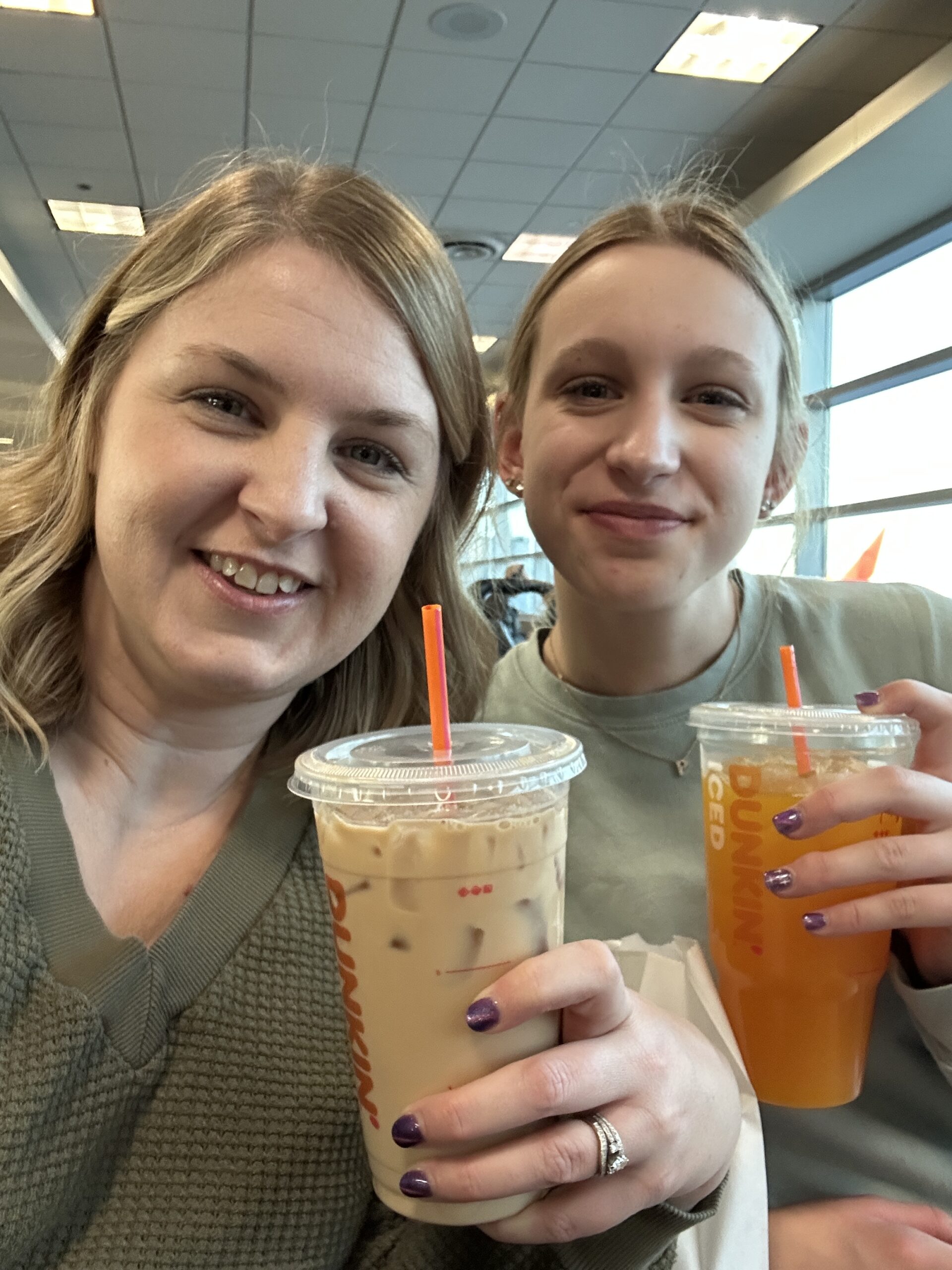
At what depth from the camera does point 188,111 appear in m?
4.60

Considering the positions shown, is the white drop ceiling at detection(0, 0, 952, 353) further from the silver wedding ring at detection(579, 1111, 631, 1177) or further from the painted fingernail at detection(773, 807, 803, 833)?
the silver wedding ring at detection(579, 1111, 631, 1177)

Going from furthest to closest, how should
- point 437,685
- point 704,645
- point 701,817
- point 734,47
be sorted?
point 734,47 < point 704,645 < point 701,817 < point 437,685

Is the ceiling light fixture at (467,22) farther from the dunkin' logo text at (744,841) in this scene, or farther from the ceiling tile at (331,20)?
the dunkin' logo text at (744,841)

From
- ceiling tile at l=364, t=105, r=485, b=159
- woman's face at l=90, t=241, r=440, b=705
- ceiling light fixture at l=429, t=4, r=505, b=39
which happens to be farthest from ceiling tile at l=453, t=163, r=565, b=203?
woman's face at l=90, t=241, r=440, b=705

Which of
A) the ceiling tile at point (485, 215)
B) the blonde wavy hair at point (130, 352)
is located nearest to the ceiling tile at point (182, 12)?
the ceiling tile at point (485, 215)

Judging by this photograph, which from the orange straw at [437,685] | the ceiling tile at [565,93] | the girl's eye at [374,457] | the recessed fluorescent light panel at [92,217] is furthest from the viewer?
the recessed fluorescent light panel at [92,217]

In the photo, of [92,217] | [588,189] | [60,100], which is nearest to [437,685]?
[60,100]

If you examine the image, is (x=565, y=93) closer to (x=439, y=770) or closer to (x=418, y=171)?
(x=418, y=171)

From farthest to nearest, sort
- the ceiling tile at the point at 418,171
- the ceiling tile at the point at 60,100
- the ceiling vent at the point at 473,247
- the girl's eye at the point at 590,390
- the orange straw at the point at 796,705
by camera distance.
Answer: the ceiling vent at the point at 473,247 → the ceiling tile at the point at 418,171 → the ceiling tile at the point at 60,100 → the girl's eye at the point at 590,390 → the orange straw at the point at 796,705

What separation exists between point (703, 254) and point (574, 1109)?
1037mm

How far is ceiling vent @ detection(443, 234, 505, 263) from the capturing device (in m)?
6.05

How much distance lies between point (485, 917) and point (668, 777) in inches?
24.5

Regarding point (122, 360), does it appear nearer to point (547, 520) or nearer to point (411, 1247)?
point (547, 520)

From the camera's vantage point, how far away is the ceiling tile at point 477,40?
12.2 feet
